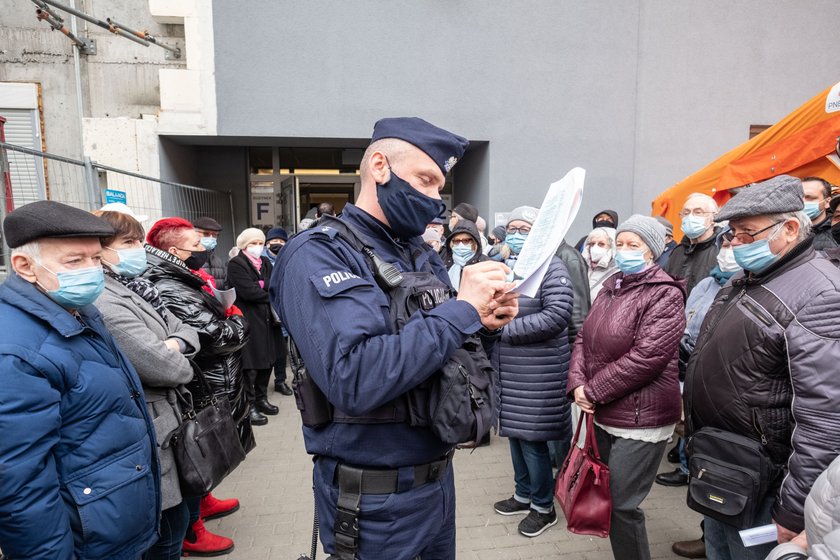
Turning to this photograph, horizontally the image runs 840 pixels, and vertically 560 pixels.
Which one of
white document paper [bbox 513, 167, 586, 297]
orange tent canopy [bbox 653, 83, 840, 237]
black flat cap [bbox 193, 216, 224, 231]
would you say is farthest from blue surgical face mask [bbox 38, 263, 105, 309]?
orange tent canopy [bbox 653, 83, 840, 237]

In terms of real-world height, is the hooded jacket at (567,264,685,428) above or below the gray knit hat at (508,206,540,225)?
below

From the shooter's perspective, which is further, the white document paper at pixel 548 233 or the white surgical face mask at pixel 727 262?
the white surgical face mask at pixel 727 262

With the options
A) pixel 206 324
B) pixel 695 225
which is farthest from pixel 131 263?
pixel 695 225

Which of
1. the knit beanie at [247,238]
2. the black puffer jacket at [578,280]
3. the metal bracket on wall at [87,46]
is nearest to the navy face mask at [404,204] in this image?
the black puffer jacket at [578,280]

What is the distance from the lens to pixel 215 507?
3.61 meters

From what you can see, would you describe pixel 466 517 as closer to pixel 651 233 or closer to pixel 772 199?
pixel 651 233

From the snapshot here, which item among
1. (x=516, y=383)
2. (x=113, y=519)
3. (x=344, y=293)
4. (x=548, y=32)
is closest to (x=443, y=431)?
(x=344, y=293)

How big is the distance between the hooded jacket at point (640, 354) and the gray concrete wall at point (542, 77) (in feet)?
19.1

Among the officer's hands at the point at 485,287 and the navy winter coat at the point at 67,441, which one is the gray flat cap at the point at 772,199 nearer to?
the officer's hands at the point at 485,287

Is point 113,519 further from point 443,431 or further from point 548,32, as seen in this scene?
point 548,32

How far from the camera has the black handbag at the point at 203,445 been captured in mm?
2449

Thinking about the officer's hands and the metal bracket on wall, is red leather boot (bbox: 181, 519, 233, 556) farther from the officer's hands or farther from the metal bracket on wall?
the metal bracket on wall

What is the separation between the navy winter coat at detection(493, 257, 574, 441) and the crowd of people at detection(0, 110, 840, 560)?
0.36 meters

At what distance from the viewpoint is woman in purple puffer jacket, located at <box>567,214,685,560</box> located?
8.22 feet
